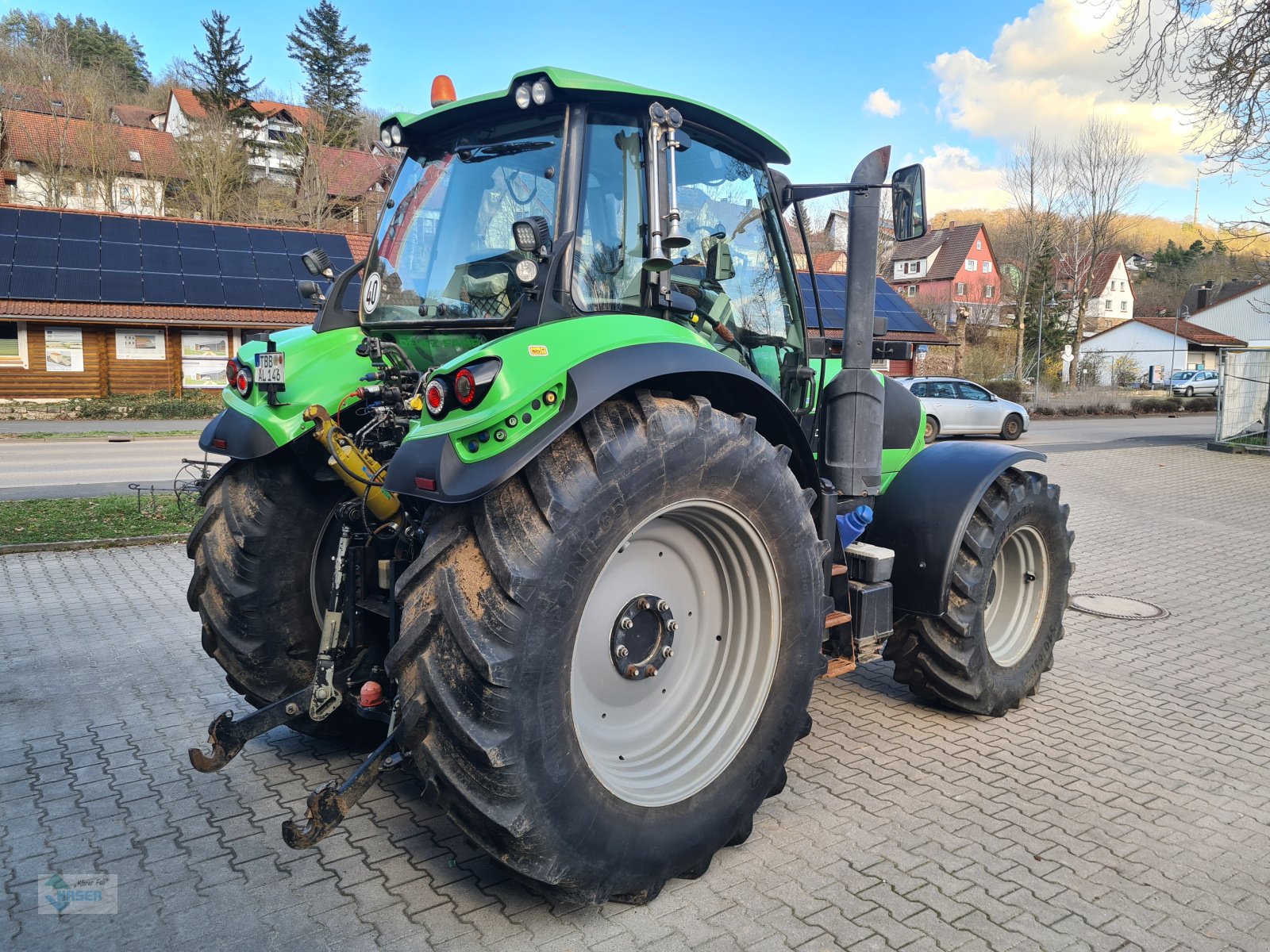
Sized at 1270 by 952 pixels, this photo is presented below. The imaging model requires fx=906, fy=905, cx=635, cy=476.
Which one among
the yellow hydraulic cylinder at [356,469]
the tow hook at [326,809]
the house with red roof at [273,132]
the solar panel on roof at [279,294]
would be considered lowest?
the tow hook at [326,809]

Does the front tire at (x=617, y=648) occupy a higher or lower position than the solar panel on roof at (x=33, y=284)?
lower

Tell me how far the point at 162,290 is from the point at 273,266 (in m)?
3.23

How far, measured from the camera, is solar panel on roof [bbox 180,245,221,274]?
26.9m

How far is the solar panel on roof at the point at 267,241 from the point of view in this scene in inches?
1118

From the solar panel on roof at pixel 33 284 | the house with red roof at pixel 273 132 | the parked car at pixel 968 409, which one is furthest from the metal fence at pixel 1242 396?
the house with red roof at pixel 273 132

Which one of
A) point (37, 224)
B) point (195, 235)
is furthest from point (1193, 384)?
point (37, 224)

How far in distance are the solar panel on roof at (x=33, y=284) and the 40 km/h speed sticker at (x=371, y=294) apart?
25.8 m

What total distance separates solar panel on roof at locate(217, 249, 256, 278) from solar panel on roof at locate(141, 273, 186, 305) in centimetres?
140

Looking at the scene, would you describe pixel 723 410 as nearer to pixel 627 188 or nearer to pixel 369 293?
pixel 627 188

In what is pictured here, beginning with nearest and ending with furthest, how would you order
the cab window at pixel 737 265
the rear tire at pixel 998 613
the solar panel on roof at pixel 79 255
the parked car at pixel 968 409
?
the cab window at pixel 737 265
the rear tire at pixel 998 613
the parked car at pixel 968 409
the solar panel on roof at pixel 79 255

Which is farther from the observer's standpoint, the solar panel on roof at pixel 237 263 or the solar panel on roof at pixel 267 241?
the solar panel on roof at pixel 267 241

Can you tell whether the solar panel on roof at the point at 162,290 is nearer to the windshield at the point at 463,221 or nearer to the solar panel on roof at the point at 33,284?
the solar panel on roof at the point at 33,284

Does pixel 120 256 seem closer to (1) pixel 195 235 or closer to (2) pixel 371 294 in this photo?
(1) pixel 195 235

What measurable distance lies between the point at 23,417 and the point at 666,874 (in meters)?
27.6
